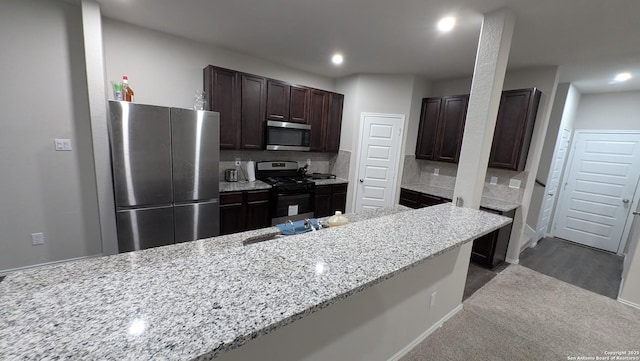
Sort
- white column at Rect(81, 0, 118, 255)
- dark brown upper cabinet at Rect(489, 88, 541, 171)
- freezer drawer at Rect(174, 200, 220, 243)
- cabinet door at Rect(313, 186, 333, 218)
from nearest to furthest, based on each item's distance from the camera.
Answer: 1. white column at Rect(81, 0, 118, 255)
2. freezer drawer at Rect(174, 200, 220, 243)
3. dark brown upper cabinet at Rect(489, 88, 541, 171)
4. cabinet door at Rect(313, 186, 333, 218)

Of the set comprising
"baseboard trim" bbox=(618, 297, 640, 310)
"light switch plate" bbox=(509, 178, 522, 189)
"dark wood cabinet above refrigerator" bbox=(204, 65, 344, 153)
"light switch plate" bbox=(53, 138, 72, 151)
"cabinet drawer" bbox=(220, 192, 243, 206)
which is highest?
"dark wood cabinet above refrigerator" bbox=(204, 65, 344, 153)

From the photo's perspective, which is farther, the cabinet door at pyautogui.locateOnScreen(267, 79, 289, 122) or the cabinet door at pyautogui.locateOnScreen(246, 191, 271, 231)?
the cabinet door at pyautogui.locateOnScreen(267, 79, 289, 122)

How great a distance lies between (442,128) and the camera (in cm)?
394

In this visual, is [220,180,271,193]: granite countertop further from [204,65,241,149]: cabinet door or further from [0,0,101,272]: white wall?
[0,0,101,272]: white wall

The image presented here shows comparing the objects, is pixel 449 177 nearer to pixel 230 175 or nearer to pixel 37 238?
pixel 230 175

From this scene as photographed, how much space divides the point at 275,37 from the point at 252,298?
2909 mm

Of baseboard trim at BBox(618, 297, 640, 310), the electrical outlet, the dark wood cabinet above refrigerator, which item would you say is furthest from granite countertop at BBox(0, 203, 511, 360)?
baseboard trim at BBox(618, 297, 640, 310)

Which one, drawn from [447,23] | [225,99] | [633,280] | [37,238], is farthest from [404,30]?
[37,238]

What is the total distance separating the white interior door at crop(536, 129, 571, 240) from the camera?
398 centimetres

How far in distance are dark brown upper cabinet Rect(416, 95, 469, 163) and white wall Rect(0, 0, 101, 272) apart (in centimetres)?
454

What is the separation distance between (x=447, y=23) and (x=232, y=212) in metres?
3.11

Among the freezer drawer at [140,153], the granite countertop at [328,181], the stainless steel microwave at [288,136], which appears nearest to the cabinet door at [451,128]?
the granite countertop at [328,181]

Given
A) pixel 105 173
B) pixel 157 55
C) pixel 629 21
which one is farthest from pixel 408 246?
pixel 157 55

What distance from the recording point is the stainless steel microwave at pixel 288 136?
12.0 ft
